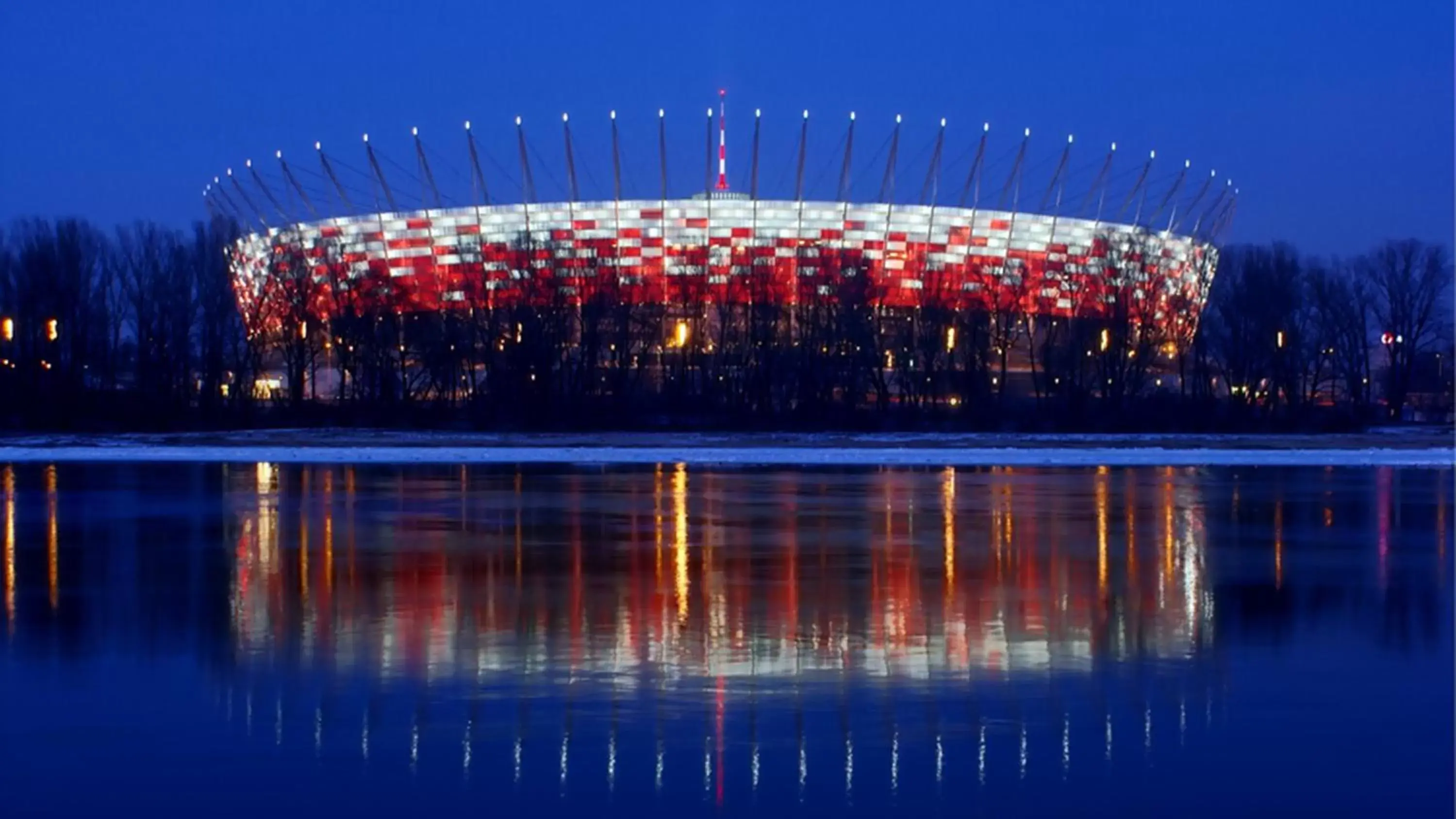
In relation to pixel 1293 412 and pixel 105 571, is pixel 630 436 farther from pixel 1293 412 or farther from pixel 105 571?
pixel 105 571

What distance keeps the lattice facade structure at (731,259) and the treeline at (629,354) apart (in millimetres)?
716

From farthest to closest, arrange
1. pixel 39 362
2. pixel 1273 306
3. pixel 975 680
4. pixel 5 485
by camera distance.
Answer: pixel 1273 306 < pixel 39 362 < pixel 5 485 < pixel 975 680

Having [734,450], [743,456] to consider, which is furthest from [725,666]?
[734,450]

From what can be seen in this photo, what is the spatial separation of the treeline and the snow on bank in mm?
15120

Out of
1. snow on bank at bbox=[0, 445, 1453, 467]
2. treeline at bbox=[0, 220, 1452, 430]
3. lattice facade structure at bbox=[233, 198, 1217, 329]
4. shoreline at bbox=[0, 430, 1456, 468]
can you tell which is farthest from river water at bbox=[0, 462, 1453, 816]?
lattice facade structure at bbox=[233, 198, 1217, 329]

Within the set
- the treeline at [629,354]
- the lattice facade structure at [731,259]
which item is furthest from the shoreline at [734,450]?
the lattice facade structure at [731,259]

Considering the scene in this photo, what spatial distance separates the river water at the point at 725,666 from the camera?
8016 mm

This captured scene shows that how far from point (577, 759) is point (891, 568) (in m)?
8.33

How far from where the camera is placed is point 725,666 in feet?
36.5

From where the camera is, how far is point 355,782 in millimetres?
8031

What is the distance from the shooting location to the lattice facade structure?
77188 millimetres

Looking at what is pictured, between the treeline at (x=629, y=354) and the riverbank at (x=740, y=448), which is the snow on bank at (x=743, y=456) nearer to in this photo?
the riverbank at (x=740, y=448)

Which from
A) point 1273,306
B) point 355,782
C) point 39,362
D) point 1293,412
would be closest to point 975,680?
point 355,782

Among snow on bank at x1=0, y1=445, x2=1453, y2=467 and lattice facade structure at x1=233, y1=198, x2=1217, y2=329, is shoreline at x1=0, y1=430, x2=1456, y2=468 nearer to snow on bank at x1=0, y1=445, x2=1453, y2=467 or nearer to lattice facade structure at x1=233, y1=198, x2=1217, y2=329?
snow on bank at x1=0, y1=445, x2=1453, y2=467
